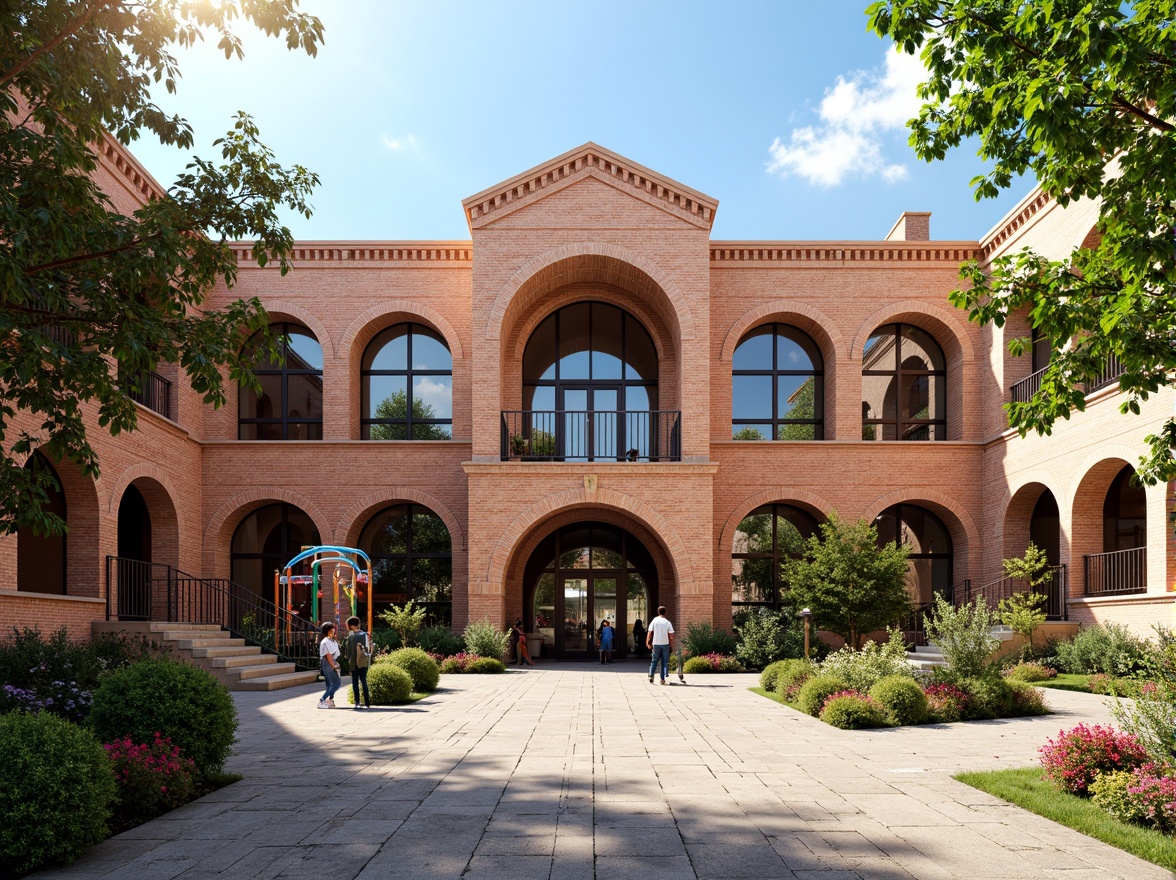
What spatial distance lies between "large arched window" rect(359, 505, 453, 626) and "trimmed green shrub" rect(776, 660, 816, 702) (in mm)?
11469

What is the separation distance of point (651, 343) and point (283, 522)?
37.0 ft

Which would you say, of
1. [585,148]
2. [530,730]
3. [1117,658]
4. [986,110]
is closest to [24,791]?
[530,730]

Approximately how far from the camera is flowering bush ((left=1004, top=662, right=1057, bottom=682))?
17.3m

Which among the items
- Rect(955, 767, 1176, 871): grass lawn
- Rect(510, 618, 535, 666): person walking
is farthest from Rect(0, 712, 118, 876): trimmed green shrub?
Rect(510, 618, 535, 666): person walking

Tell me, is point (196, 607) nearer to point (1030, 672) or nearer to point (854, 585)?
point (854, 585)

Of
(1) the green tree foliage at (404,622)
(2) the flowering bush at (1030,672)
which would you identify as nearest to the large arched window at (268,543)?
(1) the green tree foliage at (404,622)

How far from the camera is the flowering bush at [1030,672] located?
17.3 meters

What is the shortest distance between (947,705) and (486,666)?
10803 mm

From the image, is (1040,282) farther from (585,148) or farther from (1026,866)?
(585,148)

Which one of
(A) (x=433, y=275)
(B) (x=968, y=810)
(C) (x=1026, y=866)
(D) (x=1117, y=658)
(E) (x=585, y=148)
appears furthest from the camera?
(A) (x=433, y=275)

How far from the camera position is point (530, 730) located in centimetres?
1195

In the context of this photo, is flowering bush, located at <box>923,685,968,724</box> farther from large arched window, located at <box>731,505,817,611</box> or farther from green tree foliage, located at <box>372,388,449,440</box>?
green tree foliage, located at <box>372,388,449,440</box>

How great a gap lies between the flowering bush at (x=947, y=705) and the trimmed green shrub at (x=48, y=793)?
10.2 m

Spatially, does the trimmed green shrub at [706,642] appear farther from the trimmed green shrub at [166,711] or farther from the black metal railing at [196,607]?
the trimmed green shrub at [166,711]
